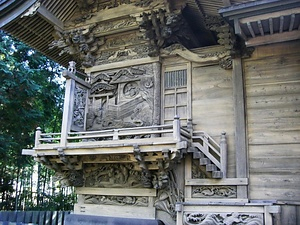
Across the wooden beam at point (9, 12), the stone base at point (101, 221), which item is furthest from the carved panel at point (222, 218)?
the wooden beam at point (9, 12)

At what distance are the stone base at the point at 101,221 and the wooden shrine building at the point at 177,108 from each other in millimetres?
50

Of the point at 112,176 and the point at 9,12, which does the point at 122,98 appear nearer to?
the point at 112,176

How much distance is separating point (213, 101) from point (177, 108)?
29.5 inches

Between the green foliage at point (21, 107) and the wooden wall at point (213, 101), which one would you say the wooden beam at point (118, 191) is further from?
the green foliage at point (21, 107)

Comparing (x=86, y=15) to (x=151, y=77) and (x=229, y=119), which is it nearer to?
(x=151, y=77)

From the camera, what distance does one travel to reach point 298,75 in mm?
5535

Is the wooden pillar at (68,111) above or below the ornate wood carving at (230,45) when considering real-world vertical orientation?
below

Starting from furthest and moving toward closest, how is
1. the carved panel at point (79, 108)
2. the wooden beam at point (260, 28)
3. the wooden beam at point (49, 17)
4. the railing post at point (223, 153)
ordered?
the wooden beam at point (49, 17), the carved panel at point (79, 108), the railing post at point (223, 153), the wooden beam at point (260, 28)

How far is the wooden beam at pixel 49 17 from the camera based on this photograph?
269 inches

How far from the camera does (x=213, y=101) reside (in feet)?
20.2

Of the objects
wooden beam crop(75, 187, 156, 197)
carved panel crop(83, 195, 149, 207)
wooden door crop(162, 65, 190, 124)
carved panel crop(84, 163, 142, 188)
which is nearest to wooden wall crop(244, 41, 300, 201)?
wooden door crop(162, 65, 190, 124)

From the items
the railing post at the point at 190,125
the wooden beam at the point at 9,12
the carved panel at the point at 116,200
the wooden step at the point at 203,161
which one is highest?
the wooden beam at the point at 9,12

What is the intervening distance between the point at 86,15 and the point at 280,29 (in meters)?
4.33

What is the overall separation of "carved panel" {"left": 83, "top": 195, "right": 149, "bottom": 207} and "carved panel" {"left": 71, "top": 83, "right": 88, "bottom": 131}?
1493 mm
